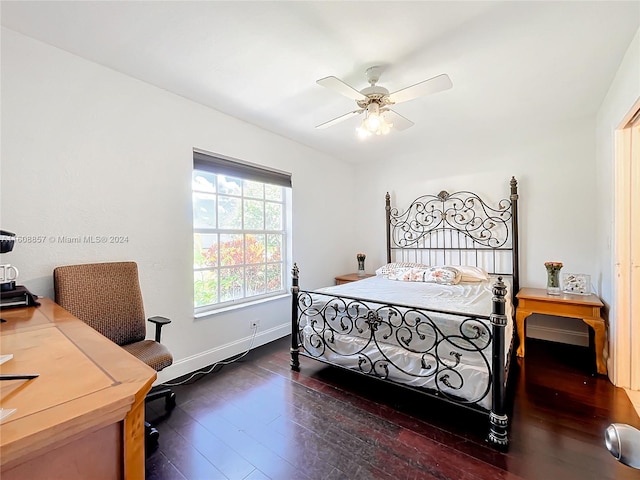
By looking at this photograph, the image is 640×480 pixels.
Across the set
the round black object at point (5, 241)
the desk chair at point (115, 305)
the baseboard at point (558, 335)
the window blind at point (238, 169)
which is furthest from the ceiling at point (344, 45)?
the baseboard at point (558, 335)

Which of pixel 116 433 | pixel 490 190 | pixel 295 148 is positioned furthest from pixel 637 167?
pixel 116 433

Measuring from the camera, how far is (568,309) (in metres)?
2.65

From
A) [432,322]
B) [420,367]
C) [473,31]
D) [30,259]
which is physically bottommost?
[420,367]

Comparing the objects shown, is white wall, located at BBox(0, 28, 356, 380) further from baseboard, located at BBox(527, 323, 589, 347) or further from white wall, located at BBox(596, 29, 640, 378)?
baseboard, located at BBox(527, 323, 589, 347)

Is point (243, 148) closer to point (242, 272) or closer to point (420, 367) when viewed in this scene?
point (242, 272)

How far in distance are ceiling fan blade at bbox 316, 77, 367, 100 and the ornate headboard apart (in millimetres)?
2339

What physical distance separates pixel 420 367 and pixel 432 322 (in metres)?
0.35

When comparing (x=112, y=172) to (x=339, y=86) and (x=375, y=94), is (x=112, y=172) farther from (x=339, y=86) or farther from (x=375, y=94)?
(x=375, y=94)

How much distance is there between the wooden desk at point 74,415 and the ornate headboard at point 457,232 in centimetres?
377

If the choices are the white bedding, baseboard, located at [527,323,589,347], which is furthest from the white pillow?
baseboard, located at [527,323,589,347]

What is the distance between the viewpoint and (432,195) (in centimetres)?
401

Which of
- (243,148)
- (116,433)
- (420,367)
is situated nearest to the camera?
(116,433)

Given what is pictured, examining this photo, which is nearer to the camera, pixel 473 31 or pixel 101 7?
pixel 101 7

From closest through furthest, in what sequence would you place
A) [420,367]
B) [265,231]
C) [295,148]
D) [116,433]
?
[116,433], [420,367], [265,231], [295,148]
